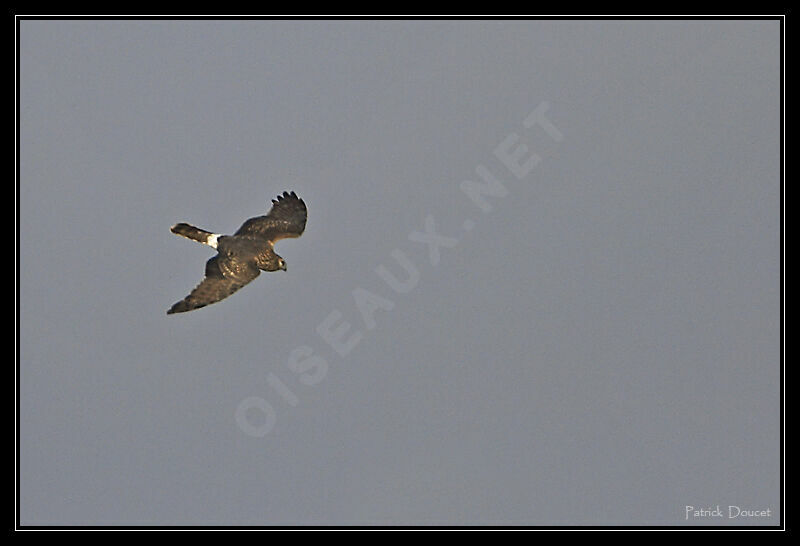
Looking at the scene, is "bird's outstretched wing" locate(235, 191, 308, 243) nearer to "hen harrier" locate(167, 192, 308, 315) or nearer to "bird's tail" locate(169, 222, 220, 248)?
"hen harrier" locate(167, 192, 308, 315)

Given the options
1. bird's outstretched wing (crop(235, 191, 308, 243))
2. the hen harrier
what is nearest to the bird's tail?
the hen harrier

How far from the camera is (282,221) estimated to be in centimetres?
1638

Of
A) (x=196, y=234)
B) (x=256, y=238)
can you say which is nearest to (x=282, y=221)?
(x=256, y=238)

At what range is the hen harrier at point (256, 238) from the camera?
16391mm

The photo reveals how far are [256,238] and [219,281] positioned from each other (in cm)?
134

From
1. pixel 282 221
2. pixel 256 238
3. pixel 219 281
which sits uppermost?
pixel 282 221

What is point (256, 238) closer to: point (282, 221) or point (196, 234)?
point (282, 221)
